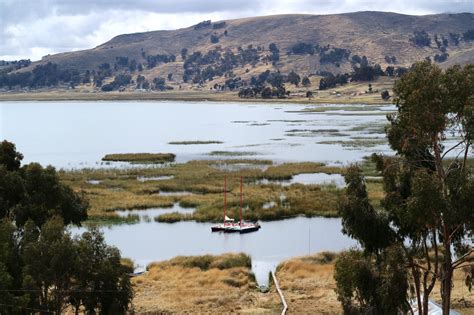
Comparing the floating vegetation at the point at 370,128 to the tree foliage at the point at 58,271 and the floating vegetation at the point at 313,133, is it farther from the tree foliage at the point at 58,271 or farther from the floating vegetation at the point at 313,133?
the tree foliage at the point at 58,271

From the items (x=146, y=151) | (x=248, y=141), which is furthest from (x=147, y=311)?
(x=248, y=141)

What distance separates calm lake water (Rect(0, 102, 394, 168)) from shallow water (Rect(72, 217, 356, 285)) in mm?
38152

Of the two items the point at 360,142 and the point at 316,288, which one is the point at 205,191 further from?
the point at 360,142

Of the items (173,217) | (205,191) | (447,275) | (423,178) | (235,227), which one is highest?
(423,178)

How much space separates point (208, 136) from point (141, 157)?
41501 millimetres

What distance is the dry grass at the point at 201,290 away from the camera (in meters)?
33.4

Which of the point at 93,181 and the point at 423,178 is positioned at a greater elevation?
the point at 423,178

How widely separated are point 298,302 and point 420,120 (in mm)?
16000

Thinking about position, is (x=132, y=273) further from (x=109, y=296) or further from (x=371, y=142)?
(x=371, y=142)

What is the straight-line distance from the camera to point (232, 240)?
51.5 m

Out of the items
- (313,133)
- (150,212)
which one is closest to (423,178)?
(150,212)

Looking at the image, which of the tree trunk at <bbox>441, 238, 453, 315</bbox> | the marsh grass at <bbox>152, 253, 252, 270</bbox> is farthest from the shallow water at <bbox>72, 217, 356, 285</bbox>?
the tree trunk at <bbox>441, 238, 453, 315</bbox>

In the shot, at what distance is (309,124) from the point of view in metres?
159

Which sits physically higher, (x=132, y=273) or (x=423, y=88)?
(x=423, y=88)
